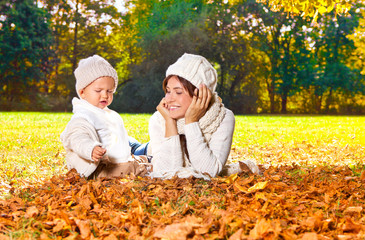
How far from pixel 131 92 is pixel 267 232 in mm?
28358

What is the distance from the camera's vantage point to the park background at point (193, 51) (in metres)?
30.5

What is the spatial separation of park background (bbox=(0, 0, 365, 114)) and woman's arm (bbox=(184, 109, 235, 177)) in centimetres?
2495

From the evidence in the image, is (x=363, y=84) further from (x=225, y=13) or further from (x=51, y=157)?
(x=51, y=157)

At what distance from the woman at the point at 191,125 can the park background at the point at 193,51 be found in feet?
81.5

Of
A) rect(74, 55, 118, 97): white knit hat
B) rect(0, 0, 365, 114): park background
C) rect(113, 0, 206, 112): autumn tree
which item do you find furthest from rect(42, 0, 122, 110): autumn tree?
rect(74, 55, 118, 97): white knit hat

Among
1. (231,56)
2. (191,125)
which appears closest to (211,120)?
(191,125)

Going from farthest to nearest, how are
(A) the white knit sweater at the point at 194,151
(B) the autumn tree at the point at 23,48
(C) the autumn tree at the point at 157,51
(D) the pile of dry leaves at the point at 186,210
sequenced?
(B) the autumn tree at the point at 23,48, (C) the autumn tree at the point at 157,51, (A) the white knit sweater at the point at 194,151, (D) the pile of dry leaves at the point at 186,210

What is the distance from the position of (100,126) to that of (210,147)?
1.27m

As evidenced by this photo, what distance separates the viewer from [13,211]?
3.40 metres

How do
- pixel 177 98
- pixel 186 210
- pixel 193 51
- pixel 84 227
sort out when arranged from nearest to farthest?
pixel 84 227
pixel 186 210
pixel 177 98
pixel 193 51

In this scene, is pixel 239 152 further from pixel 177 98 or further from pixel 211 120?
pixel 177 98

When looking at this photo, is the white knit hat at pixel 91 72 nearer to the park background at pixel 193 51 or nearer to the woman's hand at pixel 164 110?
the woman's hand at pixel 164 110

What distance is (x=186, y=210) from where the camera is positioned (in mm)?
3154

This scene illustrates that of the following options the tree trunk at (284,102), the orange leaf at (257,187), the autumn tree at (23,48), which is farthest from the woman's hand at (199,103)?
the tree trunk at (284,102)
